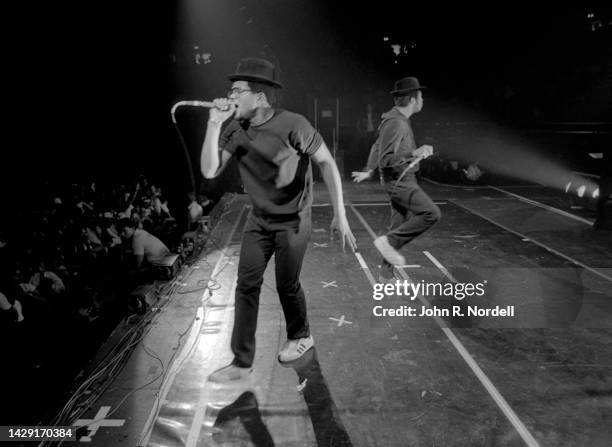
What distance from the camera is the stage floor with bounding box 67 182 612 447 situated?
270cm

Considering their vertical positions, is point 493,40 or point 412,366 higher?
point 493,40

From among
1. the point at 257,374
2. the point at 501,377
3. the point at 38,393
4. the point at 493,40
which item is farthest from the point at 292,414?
the point at 493,40

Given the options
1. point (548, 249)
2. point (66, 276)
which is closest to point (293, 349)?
point (66, 276)

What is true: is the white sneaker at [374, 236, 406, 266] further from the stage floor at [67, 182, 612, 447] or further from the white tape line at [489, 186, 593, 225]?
the white tape line at [489, 186, 593, 225]

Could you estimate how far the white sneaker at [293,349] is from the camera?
3391mm

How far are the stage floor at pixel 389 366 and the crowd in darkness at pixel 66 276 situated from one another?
954 millimetres

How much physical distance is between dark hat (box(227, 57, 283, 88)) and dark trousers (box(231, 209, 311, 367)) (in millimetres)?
899

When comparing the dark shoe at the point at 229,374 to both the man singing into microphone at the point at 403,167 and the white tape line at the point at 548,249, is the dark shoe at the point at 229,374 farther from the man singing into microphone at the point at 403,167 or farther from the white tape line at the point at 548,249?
the white tape line at the point at 548,249

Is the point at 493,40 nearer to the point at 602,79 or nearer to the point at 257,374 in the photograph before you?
the point at 602,79

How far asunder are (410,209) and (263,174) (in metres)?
2.29

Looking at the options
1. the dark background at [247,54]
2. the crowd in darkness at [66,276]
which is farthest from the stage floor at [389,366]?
the dark background at [247,54]

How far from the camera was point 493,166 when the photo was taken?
15.5 m

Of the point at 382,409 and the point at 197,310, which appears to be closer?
the point at 382,409

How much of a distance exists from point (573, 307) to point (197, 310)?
3.65 m
